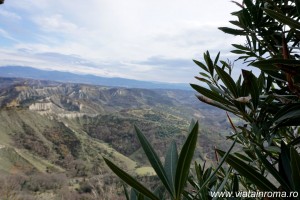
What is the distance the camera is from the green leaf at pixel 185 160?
598mm

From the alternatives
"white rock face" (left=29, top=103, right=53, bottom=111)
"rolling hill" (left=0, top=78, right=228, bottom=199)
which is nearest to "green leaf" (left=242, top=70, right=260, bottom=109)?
"rolling hill" (left=0, top=78, right=228, bottom=199)

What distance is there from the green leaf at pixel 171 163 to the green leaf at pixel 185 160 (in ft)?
0.05

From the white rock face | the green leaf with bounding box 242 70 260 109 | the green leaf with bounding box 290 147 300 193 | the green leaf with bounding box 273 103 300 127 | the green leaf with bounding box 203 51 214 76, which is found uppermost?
the green leaf with bounding box 203 51 214 76

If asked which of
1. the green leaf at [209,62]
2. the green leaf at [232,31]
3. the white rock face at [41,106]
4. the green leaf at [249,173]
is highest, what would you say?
the green leaf at [232,31]

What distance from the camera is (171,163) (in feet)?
2.29

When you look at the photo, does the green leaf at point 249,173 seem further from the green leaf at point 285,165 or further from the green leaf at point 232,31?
the green leaf at point 232,31

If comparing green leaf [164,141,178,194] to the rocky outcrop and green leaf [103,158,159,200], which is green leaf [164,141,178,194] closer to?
green leaf [103,158,159,200]

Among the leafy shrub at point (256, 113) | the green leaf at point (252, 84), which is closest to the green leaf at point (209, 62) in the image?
the leafy shrub at point (256, 113)

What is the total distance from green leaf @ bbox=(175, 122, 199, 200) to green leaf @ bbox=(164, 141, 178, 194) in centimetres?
2

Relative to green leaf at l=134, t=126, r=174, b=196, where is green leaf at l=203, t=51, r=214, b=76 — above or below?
above

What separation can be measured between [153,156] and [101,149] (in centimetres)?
7694

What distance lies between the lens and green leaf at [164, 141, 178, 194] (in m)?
0.64

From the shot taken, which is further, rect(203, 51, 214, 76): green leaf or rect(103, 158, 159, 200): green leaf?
rect(203, 51, 214, 76): green leaf

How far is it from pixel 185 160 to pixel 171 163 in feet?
0.32
